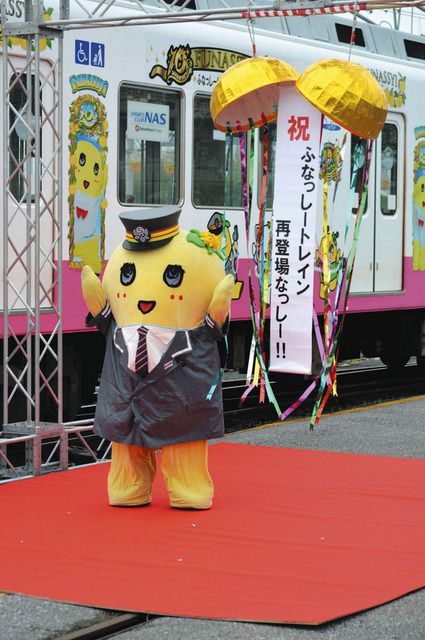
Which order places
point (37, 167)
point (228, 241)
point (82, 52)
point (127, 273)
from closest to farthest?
point (127, 273) → point (37, 167) → point (82, 52) → point (228, 241)

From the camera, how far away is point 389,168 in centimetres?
1252

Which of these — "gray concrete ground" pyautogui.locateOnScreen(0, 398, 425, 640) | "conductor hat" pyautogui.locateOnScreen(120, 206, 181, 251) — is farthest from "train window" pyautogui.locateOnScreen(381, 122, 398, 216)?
"gray concrete ground" pyautogui.locateOnScreen(0, 398, 425, 640)

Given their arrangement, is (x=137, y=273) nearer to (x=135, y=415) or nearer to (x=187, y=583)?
(x=135, y=415)

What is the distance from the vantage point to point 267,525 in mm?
6629

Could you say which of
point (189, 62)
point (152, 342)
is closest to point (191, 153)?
point (189, 62)

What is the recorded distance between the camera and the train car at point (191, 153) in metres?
9.19

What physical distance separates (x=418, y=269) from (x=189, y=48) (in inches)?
159

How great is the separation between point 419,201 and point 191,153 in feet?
11.6

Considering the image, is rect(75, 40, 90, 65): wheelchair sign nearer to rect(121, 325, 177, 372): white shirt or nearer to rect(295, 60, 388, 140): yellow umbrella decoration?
rect(295, 60, 388, 140): yellow umbrella decoration

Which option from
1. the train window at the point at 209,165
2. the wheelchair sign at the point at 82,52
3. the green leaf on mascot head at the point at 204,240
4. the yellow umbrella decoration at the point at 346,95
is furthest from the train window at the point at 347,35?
the green leaf on mascot head at the point at 204,240

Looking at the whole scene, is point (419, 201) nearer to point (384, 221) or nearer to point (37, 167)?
point (384, 221)

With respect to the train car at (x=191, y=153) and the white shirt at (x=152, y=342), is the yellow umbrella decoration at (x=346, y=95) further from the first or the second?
the train car at (x=191, y=153)

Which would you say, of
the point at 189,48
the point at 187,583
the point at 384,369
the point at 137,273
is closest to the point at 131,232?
the point at 137,273

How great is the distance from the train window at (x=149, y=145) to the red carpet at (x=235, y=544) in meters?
2.54
